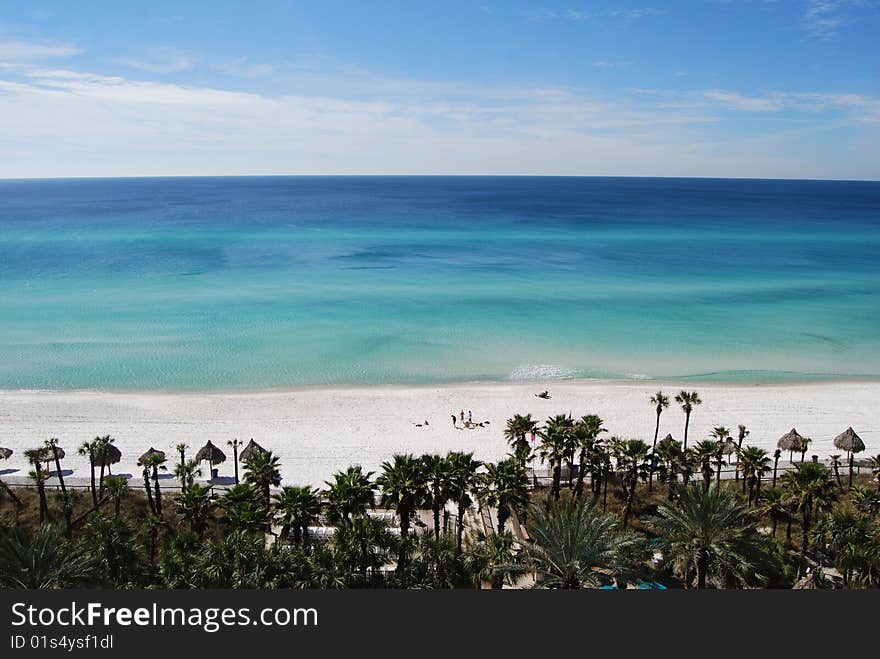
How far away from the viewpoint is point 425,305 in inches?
2645

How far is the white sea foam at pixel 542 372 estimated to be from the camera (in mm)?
47562

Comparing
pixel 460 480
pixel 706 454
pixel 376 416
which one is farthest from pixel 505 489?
pixel 376 416

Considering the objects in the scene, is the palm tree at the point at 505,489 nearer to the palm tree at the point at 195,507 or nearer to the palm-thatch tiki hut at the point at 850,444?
the palm tree at the point at 195,507

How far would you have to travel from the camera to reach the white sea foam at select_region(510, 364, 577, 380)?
47562mm

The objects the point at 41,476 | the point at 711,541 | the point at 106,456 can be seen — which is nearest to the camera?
the point at 711,541

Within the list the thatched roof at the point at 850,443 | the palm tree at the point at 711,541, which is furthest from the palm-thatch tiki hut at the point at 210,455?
the thatched roof at the point at 850,443

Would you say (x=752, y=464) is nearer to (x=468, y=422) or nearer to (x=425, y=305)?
(x=468, y=422)

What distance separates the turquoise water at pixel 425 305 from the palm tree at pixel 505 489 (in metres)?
24.3

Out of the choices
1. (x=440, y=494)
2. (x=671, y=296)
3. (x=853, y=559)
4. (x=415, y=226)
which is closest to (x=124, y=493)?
(x=440, y=494)

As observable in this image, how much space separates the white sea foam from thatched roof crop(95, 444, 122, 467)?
28513mm

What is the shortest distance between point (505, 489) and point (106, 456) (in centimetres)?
1942

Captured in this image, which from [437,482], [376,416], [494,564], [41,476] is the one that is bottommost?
[376,416]

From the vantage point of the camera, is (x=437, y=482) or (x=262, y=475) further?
(x=262, y=475)

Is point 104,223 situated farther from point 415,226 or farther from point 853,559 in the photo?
point 853,559
